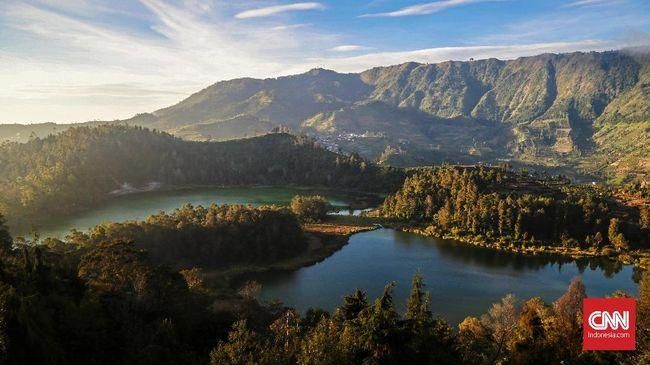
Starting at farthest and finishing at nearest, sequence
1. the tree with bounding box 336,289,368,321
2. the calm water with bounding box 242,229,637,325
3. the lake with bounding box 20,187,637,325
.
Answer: the lake with bounding box 20,187,637,325
the calm water with bounding box 242,229,637,325
the tree with bounding box 336,289,368,321

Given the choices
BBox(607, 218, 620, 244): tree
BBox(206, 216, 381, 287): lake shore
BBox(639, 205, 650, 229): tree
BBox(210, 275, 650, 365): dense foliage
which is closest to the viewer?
BBox(210, 275, 650, 365): dense foliage

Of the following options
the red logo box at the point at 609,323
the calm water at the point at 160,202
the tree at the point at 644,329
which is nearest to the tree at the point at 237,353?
the red logo box at the point at 609,323

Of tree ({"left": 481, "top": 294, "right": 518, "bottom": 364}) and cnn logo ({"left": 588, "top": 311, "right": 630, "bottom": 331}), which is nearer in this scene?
cnn logo ({"left": 588, "top": 311, "right": 630, "bottom": 331})

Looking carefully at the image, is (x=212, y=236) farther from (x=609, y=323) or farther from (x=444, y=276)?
(x=609, y=323)

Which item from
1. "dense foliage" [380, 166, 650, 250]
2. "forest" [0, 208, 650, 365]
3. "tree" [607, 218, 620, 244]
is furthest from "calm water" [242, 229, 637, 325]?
"forest" [0, 208, 650, 365]

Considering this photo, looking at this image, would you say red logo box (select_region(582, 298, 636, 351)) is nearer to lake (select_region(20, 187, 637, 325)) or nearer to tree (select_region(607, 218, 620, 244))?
lake (select_region(20, 187, 637, 325))
